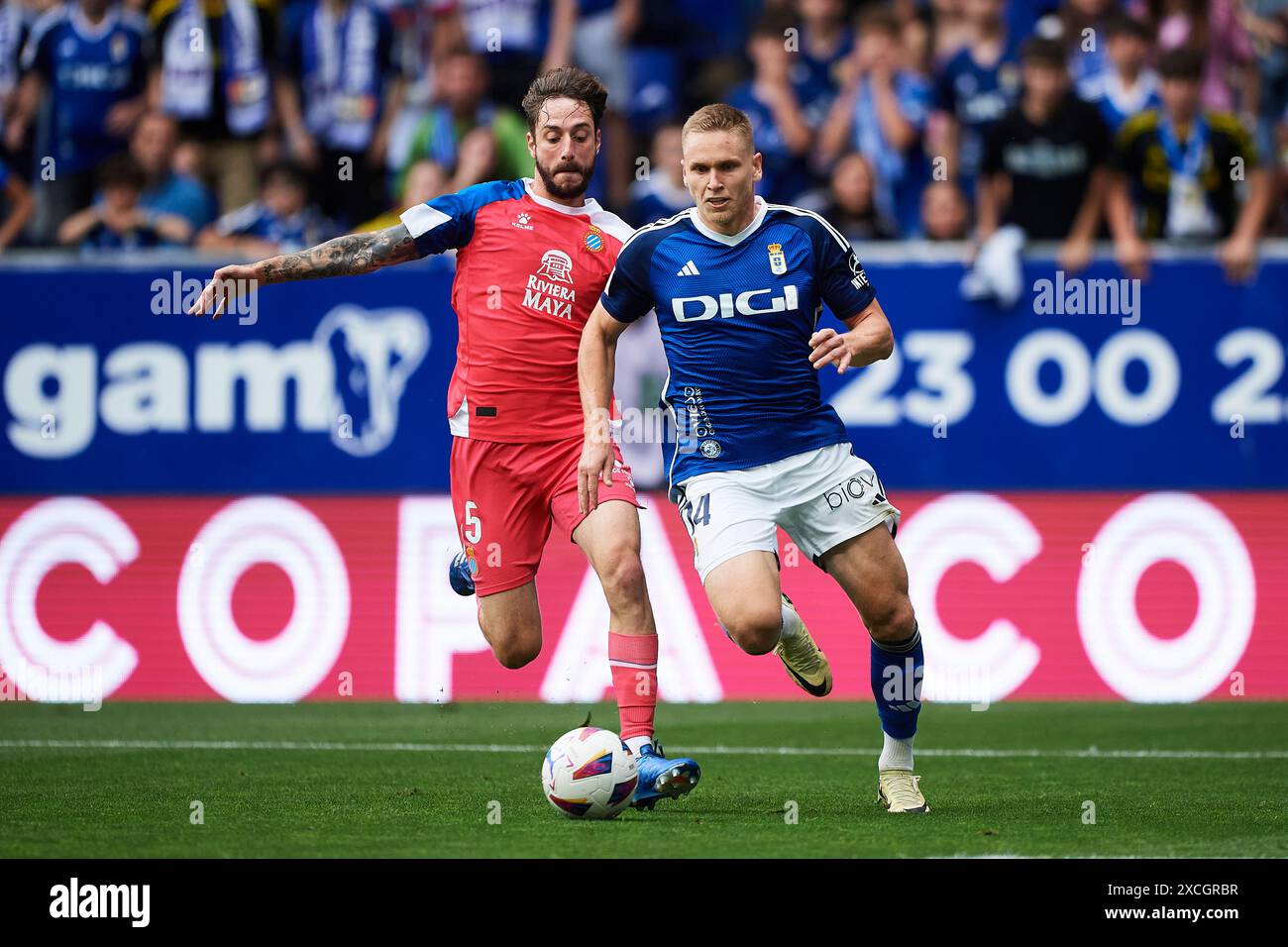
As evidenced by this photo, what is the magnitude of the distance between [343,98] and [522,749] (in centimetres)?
623

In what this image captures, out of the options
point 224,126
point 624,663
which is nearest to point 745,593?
point 624,663

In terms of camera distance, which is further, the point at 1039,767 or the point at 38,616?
the point at 38,616

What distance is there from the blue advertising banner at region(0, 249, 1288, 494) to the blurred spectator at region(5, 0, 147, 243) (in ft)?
5.07

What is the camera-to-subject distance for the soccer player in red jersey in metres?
7.69

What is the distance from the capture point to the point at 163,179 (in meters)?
13.5

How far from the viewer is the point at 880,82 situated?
44.2 feet

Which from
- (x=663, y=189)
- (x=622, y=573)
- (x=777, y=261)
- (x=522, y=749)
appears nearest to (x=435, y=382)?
(x=663, y=189)

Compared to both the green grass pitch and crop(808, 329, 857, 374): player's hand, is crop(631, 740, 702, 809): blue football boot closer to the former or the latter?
the green grass pitch

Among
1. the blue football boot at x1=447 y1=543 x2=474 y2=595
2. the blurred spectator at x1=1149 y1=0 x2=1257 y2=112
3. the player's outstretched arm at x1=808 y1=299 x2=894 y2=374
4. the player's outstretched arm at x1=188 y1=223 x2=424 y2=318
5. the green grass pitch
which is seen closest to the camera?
the green grass pitch

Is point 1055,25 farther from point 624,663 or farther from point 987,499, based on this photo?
point 624,663

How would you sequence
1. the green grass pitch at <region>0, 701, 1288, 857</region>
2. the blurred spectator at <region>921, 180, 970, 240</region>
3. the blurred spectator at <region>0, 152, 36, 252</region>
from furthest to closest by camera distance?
the blurred spectator at <region>0, 152, 36, 252</region>, the blurred spectator at <region>921, 180, 970, 240</region>, the green grass pitch at <region>0, 701, 1288, 857</region>

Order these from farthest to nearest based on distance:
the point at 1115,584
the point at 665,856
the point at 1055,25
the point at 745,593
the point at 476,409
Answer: the point at 1055,25, the point at 1115,584, the point at 476,409, the point at 745,593, the point at 665,856

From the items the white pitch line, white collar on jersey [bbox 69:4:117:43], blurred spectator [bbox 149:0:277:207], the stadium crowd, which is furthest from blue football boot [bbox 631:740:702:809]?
white collar on jersey [bbox 69:4:117:43]

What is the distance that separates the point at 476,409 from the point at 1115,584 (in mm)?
4419
